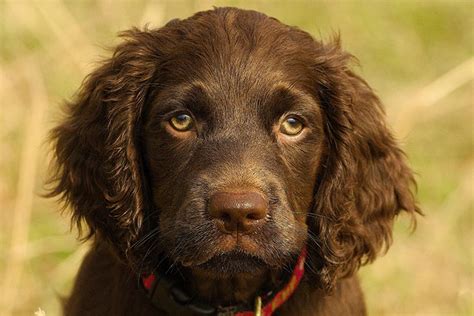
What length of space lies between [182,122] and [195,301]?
0.72 m

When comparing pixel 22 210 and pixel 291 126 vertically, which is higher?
pixel 291 126

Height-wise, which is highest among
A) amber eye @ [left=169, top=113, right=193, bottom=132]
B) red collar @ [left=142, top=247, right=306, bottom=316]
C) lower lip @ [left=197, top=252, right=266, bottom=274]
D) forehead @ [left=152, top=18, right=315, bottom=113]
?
forehead @ [left=152, top=18, right=315, bottom=113]

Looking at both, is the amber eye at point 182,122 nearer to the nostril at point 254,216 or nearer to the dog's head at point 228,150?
the dog's head at point 228,150

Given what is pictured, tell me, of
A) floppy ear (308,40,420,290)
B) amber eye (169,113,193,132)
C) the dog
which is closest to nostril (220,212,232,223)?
the dog

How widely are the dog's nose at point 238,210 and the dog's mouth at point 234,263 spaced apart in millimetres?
118

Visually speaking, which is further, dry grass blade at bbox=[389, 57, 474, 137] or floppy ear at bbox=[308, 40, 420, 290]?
dry grass blade at bbox=[389, 57, 474, 137]

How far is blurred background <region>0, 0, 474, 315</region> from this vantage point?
6.38 metres

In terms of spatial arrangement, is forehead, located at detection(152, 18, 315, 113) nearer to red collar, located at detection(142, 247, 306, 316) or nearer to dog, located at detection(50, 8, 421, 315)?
dog, located at detection(50, 8, 421, 315)

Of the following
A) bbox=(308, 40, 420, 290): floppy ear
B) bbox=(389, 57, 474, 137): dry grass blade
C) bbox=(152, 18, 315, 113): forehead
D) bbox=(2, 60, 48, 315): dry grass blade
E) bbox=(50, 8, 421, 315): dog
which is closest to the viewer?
bbox=(50, 8, 421, 315): dog

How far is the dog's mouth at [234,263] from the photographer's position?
4.17 m

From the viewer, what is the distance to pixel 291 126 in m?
4.50

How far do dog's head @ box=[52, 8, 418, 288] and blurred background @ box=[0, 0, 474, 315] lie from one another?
4.30ft

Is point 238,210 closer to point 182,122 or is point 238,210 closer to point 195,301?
point 182,122

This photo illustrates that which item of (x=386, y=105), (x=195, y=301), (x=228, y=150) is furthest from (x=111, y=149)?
(x=386, y=105)
